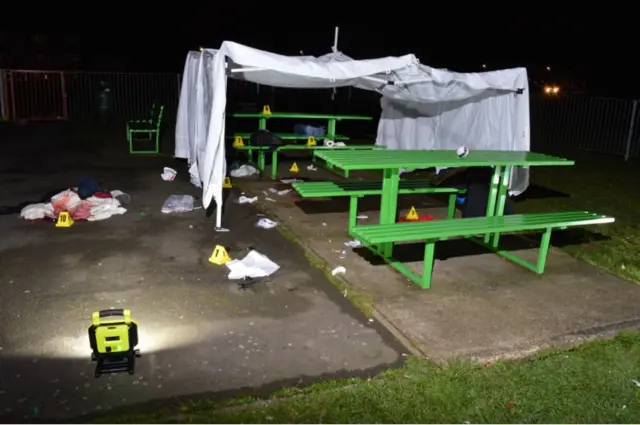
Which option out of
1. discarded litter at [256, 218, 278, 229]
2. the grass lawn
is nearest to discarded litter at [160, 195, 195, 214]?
discarded litter at [256, 218, 278, 229]

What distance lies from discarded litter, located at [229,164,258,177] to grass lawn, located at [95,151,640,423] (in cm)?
674

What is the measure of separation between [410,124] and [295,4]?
21627 millimetres

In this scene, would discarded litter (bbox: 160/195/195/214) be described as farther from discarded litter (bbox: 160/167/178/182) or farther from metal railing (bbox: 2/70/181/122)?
metal railing (bbox: 2/70/181/122)

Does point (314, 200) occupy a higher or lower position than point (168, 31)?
lower

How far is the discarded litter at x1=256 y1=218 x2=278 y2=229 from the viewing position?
281 inches

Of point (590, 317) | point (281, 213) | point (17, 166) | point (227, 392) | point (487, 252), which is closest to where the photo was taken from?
point (227, 392)

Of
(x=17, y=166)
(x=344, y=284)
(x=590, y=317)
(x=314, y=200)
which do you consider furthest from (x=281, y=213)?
(x=17, y=166)

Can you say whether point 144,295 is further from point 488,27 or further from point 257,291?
point 488,27

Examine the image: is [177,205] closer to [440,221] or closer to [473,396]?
[440,221]

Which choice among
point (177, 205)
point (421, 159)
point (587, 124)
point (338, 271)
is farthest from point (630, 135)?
point (177, 205)

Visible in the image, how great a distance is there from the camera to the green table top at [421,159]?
18.4 ft

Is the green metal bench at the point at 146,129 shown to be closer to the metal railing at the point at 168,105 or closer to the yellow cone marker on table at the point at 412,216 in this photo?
the metal railing at the point at 168,105

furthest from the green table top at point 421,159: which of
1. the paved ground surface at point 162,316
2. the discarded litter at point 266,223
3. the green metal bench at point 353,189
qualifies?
the discarded litter at point 266,223

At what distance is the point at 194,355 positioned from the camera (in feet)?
13.2
